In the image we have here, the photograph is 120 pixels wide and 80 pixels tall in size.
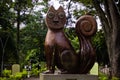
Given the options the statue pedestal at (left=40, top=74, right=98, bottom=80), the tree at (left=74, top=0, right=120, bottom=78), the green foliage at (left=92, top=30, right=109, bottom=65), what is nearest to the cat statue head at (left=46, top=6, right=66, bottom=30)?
the statue pedestal at (left=40, top=74, right=98, bottom=80)

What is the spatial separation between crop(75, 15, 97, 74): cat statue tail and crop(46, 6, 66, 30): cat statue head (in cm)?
47

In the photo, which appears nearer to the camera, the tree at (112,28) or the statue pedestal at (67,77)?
the statue pedestal at (67,77)

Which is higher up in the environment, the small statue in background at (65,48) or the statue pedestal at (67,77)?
the small statue in background at (65,48)

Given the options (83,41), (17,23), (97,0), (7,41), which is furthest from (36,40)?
(83,41)

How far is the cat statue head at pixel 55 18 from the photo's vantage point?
386 inches

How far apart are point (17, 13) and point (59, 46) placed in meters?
24.5

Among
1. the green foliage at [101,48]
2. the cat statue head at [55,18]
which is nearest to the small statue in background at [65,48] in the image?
the cat statue head at [55,18]

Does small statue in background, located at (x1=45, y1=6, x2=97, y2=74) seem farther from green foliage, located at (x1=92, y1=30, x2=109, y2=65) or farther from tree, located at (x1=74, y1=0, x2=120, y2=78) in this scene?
green foliage, located at (x1=92, y1=30, x2=109, y2=65)

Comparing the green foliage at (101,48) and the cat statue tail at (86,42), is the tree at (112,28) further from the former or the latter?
the green foliage at (101,48)

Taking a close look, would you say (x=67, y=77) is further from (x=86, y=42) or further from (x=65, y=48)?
(x=86, y=42)

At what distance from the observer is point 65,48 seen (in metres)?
9.76

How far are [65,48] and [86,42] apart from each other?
62 cm

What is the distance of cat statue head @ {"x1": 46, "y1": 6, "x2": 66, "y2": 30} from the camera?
9.80 metres

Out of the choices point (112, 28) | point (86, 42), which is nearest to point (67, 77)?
point (86, 42)
